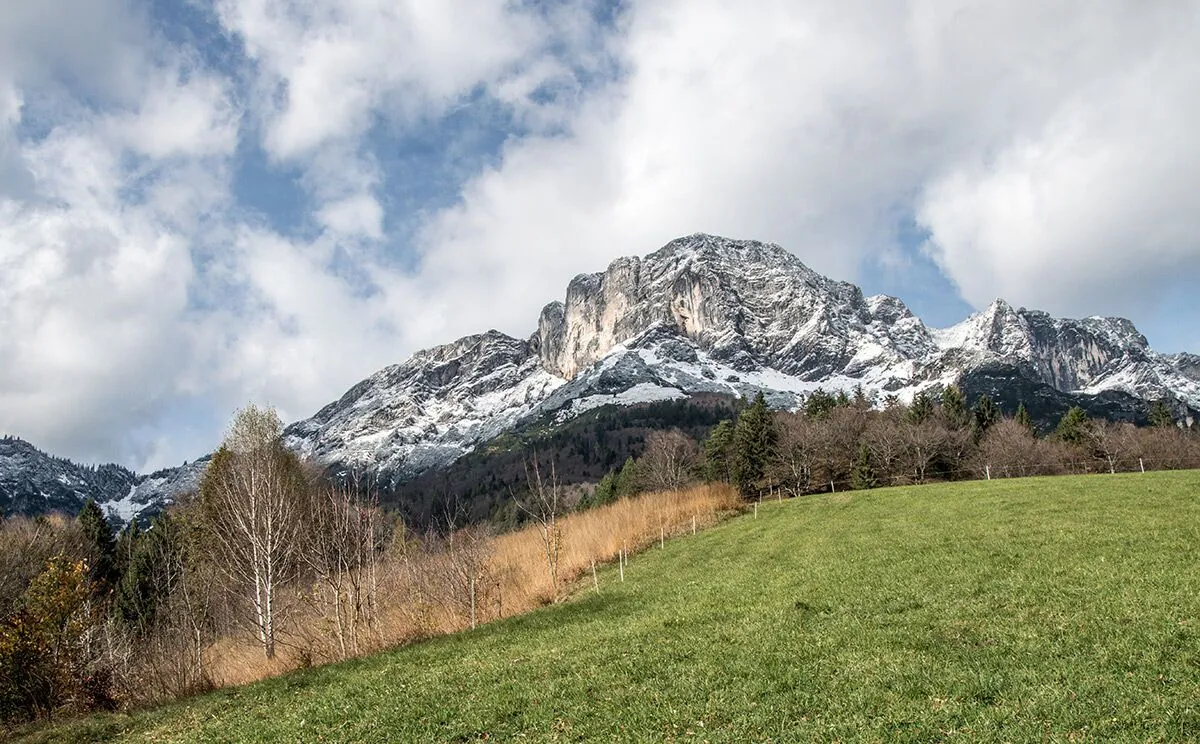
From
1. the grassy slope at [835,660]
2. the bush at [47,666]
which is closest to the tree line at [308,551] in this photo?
the bush at [47,666]

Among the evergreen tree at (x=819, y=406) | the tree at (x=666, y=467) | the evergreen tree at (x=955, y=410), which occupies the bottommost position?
the tree at (x=666, y=467)

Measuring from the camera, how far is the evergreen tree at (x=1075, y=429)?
94812 mm

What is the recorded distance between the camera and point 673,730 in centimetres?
980

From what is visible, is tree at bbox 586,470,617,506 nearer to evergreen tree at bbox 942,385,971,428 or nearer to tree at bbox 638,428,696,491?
tree at bbox 638,428,696,491

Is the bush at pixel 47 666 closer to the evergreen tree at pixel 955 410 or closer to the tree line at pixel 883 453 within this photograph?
the tree line at pixel 883 453

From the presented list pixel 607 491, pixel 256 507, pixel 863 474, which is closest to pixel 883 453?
pixel 863 474

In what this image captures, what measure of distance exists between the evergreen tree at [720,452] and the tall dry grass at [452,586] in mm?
42713

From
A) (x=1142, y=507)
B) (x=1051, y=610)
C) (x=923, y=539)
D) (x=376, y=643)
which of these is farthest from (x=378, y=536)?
(x=1142, y=507)

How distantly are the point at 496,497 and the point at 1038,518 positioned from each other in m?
177

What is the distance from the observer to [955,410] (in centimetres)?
10456

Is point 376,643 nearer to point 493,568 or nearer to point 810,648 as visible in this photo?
point 493,568

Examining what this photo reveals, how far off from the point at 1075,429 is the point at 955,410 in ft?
52.8

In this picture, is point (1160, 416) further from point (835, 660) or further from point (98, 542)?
point (98, 542)

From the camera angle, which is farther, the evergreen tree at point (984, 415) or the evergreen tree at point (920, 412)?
the evergreen tree at point (984, 415)
